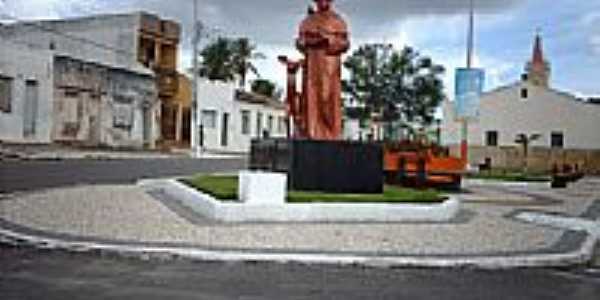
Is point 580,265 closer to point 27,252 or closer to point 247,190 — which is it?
point 247,190

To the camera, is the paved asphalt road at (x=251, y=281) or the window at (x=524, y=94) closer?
the paved asphalt road at (x=251, y=281)

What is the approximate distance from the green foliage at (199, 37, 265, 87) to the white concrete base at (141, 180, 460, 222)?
60938 mm

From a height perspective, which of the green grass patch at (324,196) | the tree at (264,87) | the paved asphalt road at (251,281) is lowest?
the paved asphalt road at (251,281)

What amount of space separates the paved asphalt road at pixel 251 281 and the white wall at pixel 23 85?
29.9 m

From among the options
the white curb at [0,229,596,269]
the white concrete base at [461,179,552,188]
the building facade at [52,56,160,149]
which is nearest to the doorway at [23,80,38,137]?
the building facade at [52,56,160,149]

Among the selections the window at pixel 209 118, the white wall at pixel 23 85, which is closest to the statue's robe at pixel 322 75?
the white wall at pixel 23 85

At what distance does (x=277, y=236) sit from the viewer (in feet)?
38.8

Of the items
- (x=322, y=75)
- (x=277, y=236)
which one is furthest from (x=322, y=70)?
(x=277, y=236)

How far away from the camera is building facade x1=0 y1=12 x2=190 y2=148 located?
49.4 meters

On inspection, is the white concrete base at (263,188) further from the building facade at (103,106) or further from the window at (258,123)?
the window at (258,123)

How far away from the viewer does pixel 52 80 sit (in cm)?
4075

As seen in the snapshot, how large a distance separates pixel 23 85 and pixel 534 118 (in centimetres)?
3391

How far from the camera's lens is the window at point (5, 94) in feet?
123

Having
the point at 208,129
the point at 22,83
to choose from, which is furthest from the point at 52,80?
the point at 208,129
